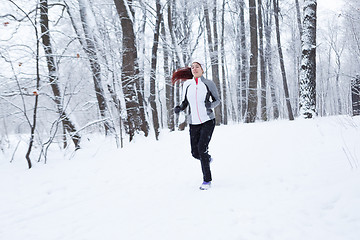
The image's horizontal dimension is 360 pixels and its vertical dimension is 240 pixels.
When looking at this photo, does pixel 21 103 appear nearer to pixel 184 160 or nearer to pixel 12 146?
pixel 12 146

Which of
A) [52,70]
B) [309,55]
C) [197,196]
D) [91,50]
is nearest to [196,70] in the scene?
[197,196]

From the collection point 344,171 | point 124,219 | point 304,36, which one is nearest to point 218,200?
point 124,219

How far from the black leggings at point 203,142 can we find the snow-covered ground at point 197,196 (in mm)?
280

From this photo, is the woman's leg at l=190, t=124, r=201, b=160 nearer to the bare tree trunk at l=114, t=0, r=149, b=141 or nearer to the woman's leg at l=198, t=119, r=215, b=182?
the woman's leg at l=198, t=119, r=215, b=182

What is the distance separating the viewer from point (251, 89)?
32.1 ft

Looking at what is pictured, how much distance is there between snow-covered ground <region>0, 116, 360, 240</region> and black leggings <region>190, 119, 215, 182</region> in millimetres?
280

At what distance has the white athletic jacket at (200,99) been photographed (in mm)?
3205

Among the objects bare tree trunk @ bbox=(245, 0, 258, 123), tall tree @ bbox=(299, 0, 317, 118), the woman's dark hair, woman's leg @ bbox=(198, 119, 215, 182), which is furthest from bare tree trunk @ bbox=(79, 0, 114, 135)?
bare tree trunk @ bbox=(245, 0, 258, 123)

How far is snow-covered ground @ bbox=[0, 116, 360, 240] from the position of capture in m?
1.90

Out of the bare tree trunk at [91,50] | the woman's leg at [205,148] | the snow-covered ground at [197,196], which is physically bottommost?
the snow-covered ground at [197,196]

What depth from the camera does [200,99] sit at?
3.25 meters

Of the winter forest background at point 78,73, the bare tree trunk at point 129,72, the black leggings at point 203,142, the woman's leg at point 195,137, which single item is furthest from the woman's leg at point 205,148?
the bare tree trunk at point 129,72

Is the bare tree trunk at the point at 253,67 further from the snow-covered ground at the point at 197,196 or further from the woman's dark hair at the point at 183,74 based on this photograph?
the woman's dark hair at the point at 183,74

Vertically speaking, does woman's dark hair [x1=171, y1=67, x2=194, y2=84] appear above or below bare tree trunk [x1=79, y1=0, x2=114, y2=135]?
below
